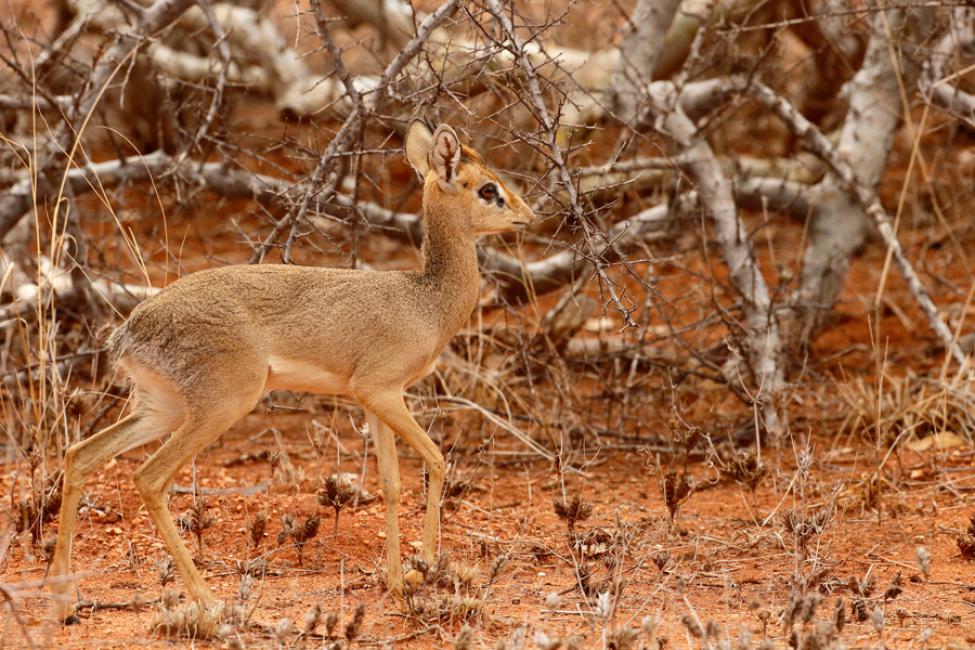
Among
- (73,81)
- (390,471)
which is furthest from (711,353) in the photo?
(73,81)

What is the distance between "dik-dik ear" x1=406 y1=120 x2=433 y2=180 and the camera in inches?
202

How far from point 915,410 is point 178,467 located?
13.7 ft

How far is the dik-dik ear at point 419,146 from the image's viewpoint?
5.14 metres

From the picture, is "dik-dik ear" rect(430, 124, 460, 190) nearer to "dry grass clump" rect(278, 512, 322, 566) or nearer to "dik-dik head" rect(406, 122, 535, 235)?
"dik-dik head" rect(406, 122, 535, 235)

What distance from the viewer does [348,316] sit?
4.72 metres

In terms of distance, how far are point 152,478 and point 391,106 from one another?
11.4 ft

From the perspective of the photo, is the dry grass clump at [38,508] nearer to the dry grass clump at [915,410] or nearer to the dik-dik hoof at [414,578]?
the dik-dik hoof at [414,578]

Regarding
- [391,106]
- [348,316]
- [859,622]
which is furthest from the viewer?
[391,106]

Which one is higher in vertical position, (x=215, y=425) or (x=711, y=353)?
(x=711, y=353)

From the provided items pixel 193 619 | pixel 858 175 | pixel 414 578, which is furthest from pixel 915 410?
pixel 193 619

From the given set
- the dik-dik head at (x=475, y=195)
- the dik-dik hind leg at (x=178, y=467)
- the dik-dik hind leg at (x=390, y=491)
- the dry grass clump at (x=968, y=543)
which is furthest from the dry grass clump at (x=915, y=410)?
the dik-dik hind leg at (x=178, y=467)

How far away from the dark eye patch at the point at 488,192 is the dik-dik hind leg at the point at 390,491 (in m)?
0.95

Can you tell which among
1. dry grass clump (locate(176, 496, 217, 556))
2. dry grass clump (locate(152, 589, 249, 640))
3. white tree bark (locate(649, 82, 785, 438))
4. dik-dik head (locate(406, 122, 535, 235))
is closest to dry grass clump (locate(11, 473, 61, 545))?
dry grass clump (locate(176, 496, 217, 556))

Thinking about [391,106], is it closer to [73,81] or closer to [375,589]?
[73,81]
